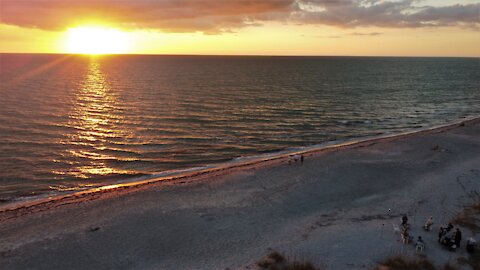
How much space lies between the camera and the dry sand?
21.6 m

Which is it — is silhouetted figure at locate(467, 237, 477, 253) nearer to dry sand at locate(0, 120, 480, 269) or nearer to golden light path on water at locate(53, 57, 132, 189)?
dry sand at locate(0, 120, 480, 269)

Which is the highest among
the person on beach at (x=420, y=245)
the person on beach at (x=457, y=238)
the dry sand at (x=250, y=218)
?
the person on beach at (x=457, y=238)

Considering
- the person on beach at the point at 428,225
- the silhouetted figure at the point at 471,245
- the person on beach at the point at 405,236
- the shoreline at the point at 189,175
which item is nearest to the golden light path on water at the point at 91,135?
the shoreline at the point at 189,175

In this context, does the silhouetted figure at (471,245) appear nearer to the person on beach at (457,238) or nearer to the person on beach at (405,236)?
the person on beach at (457,238)

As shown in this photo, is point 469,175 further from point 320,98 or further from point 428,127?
point 320,98

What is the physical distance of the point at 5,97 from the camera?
78438mm

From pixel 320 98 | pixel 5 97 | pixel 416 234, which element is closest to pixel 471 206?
pixel 416 234

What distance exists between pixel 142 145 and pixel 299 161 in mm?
18672

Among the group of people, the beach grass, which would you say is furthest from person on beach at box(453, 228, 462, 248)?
the beach grass

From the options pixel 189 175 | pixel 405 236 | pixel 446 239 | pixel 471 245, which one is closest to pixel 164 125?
pixel 189 175

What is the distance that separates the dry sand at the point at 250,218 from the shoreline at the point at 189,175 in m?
0.29

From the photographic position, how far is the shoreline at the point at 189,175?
29.4m

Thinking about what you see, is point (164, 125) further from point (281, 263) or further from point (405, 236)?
point (405, 236)

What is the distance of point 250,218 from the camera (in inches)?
1048
